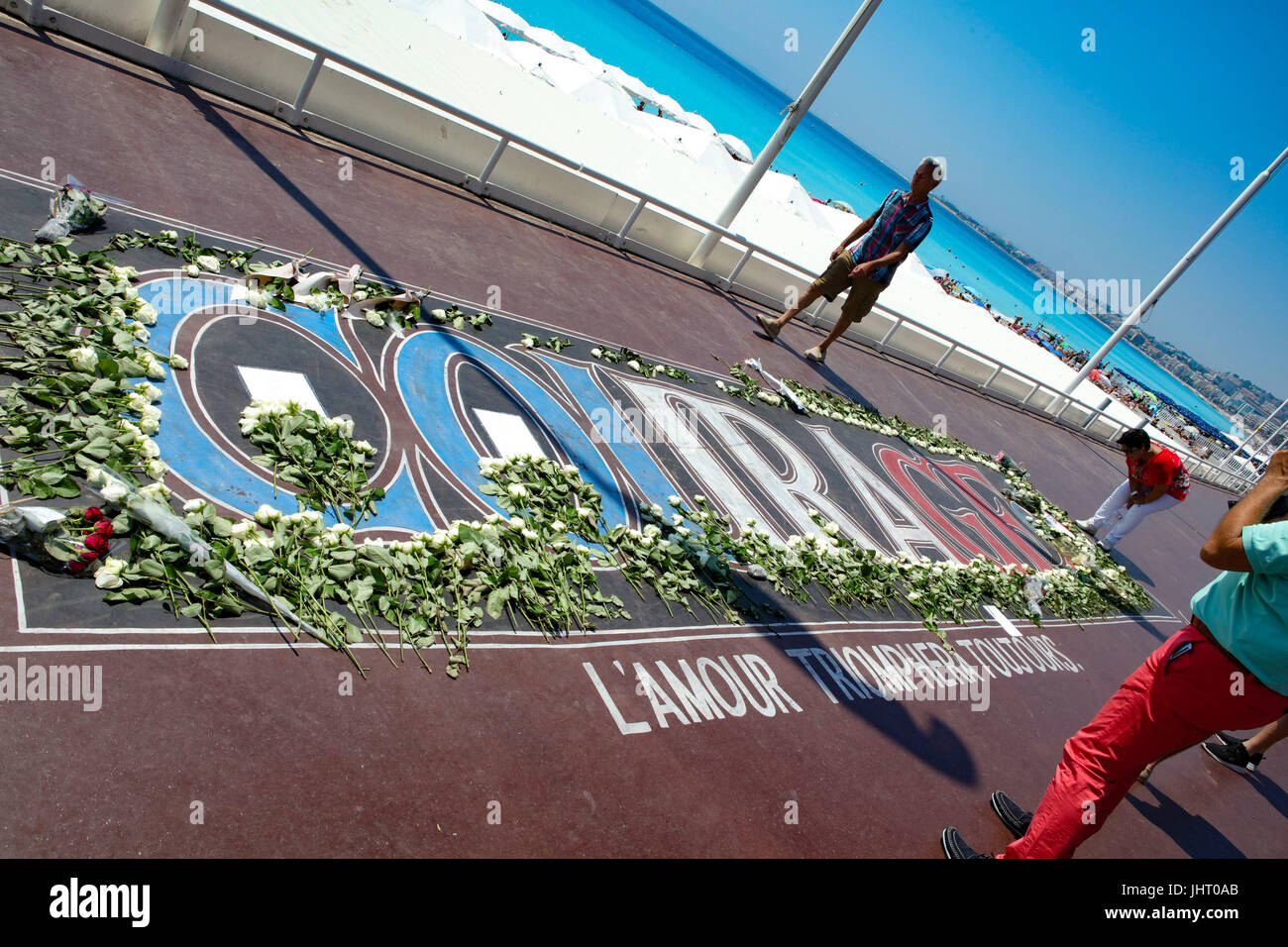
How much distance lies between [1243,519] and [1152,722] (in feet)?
3.44

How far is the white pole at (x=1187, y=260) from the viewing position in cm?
1991

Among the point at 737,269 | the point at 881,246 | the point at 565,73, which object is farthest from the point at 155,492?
the point at 565,73

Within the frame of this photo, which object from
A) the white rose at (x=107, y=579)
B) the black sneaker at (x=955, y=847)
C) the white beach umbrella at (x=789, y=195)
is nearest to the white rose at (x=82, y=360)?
the white rose at (x=107, y=579)

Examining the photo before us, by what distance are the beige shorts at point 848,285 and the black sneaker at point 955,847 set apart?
8288 mm

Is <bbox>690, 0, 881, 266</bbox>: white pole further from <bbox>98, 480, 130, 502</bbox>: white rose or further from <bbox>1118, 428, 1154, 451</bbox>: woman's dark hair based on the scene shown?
<bbox>98, 480, 130, 502</bbox>: white rose

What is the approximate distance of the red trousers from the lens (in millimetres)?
3660

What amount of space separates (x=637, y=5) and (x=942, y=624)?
15336 centimetres

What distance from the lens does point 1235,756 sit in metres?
7.23

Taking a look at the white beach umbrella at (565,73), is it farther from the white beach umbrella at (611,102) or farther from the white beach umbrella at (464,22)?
the white beach umbrella at (464,22)

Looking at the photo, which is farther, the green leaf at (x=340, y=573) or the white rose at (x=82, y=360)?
the white rose at (x=82, y=360)

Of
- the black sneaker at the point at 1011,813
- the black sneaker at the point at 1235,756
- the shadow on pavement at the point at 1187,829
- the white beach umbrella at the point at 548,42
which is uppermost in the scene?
the white beach umbrella at the point at 548,42

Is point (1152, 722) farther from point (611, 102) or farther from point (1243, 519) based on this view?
point (611, 102)

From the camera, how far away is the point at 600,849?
3.56 meters

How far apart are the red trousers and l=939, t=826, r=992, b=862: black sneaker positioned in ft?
1.99
